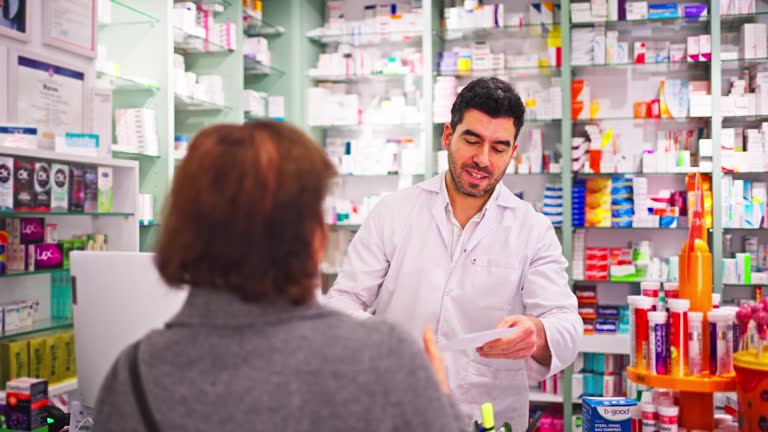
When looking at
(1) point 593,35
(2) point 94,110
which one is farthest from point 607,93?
(2) point 94,110

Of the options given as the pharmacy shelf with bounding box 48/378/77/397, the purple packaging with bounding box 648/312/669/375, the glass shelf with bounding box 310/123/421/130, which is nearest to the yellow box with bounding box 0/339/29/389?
the pharmacy shelf with bounding box 48/378/77/397

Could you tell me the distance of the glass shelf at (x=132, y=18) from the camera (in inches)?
186

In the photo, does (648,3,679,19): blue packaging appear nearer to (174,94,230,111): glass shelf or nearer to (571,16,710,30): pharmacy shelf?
(571,16,710,30): pharmacy shelf

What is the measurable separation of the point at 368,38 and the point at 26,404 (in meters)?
4.54

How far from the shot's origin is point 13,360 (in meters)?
3.29

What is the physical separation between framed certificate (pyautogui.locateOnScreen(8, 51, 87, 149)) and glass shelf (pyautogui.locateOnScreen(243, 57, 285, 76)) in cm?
189

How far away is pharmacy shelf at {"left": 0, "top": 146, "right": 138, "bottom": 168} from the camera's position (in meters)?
3.24

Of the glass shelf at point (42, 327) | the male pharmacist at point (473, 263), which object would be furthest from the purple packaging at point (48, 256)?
the male pharmacist at point (473, 263)

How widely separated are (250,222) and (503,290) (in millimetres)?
1679

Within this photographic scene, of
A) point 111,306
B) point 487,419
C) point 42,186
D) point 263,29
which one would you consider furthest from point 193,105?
point 487,419

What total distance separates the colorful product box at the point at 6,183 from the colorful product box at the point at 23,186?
0.12 ft

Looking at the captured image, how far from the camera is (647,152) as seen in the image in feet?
18.5

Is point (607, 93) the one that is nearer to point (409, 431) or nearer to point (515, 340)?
point (515, 340)

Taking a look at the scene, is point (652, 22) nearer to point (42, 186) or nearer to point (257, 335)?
point (42, 186)
